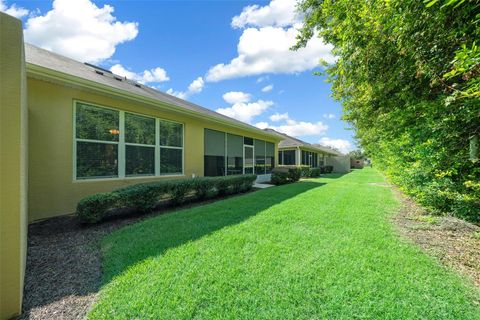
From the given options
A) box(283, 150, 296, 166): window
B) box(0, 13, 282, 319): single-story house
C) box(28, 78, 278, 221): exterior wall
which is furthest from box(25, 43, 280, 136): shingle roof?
box(283, 150, 296, 166): window

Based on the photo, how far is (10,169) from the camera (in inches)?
91.7

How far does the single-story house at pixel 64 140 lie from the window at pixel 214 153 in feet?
1.13

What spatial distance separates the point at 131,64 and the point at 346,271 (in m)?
12.1

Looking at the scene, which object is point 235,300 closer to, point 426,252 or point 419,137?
point 426,252

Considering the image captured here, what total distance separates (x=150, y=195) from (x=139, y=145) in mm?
2205

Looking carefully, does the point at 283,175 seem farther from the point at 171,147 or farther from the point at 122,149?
the point at 122,149

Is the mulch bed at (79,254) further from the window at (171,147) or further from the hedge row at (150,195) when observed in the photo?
the window at (171,147)

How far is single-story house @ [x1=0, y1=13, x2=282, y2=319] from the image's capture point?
7.61 ft

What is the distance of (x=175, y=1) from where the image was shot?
8.89 metres

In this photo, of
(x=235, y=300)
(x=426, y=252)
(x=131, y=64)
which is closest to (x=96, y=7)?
(x=131, y=64)

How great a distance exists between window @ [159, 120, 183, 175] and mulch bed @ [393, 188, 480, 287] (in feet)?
24.6

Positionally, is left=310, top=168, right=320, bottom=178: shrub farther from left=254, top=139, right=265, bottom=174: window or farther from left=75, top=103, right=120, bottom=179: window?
left=75, top=103, right=120, bottom=179: window

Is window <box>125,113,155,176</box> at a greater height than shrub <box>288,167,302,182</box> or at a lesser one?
greater

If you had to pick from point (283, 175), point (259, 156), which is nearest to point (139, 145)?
point (259, 156)
